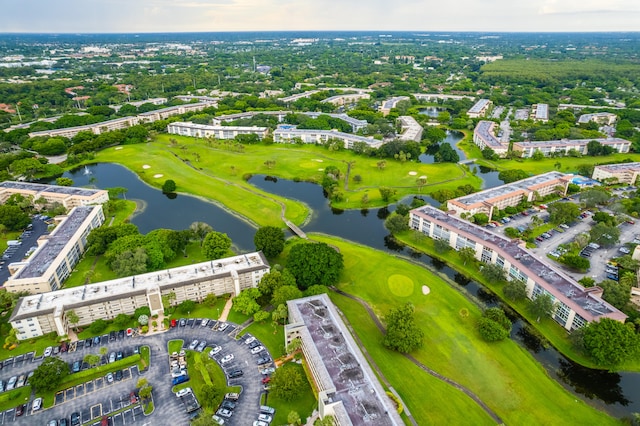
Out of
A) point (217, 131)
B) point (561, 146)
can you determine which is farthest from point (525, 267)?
point (217, 131)

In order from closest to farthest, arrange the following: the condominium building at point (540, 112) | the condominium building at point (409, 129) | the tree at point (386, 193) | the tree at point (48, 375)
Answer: the tree at point (48, 375) → the tree at point (386, 193) → the condominium building at point (409, 129) → the condominium building at point (540, 112)

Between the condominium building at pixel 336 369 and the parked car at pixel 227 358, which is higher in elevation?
the condominium building at pixel 336 369

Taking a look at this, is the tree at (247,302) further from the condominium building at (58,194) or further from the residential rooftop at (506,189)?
the condominium building at (58,194)

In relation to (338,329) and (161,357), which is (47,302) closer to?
(161,357)

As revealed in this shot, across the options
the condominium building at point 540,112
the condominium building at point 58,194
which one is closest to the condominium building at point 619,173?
the condominium building at point 540,112

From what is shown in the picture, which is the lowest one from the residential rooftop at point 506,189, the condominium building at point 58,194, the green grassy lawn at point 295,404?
the green grassy lawn at point 295,404

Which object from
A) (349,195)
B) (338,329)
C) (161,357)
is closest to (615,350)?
(338,329)

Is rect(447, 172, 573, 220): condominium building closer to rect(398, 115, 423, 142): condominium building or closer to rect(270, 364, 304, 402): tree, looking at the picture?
rect(398, 115, 423, 142): condominium building
